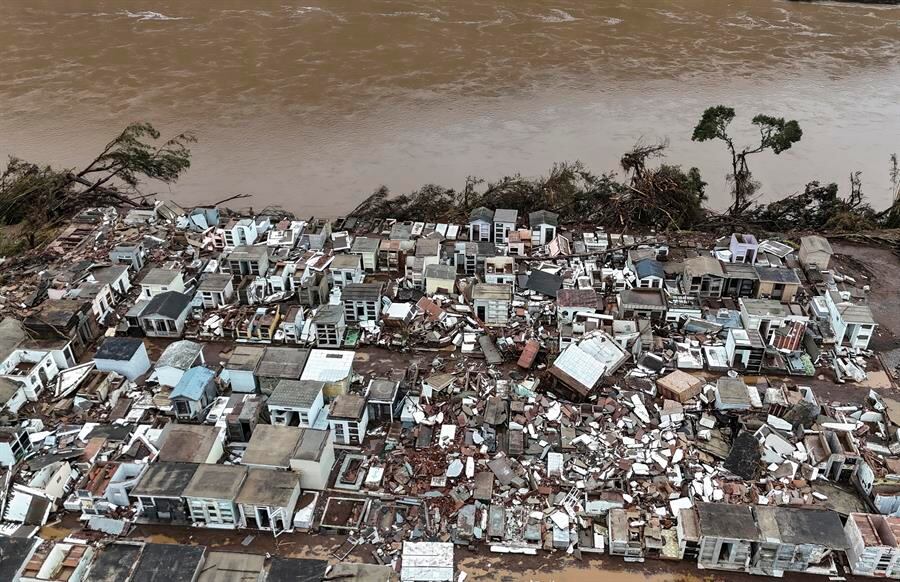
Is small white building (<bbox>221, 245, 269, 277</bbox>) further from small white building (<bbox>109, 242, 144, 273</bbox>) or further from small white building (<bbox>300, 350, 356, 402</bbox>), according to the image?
small white building (<bbox>300, 350, 356, 402</bbox>)

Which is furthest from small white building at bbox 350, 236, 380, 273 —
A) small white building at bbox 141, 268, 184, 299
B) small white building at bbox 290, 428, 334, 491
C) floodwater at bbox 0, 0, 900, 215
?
small white building at bbox 290, 428, 334, 491

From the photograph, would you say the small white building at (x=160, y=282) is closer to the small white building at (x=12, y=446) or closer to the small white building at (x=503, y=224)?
the small white building at (x=12, y=446)

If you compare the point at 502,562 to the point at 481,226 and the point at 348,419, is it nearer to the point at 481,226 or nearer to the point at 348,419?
the point at 348,419

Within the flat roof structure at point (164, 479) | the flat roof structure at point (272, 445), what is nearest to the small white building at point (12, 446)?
the flat roof structure at point (164, 479)

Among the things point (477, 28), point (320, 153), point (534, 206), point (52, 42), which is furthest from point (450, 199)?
point (52, 42)

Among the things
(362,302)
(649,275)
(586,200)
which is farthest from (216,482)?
(586,200)

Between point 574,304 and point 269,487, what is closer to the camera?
point 269,487
